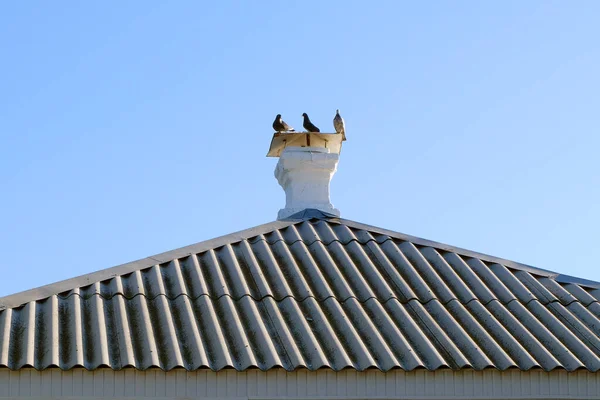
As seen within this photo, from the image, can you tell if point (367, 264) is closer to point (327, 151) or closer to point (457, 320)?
point (457, 320)

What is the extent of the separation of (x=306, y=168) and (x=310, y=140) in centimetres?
49

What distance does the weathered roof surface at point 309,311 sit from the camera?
9.25 m

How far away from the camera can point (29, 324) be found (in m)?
9.48

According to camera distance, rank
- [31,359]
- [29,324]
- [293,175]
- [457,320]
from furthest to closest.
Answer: [293,175]
[457,320]
[29,324]
[31,359]

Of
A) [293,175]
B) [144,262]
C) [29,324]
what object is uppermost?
[293,175]

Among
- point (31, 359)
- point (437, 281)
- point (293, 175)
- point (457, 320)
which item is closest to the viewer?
point (31, 359)

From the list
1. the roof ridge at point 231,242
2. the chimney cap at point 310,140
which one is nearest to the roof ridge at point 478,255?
the roof ridge at point 231,242

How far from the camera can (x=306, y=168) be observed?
1361 centimetres

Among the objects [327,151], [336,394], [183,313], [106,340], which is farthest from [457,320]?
[327,151]

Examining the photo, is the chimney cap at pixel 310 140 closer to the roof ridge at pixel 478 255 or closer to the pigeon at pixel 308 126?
the pigeon at pixel 308 126

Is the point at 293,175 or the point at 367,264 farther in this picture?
the point at 293,175

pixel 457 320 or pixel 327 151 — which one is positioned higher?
pixel 327 151

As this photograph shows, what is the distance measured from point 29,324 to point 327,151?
5255mm

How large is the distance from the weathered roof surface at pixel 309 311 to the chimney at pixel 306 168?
1.06 m
